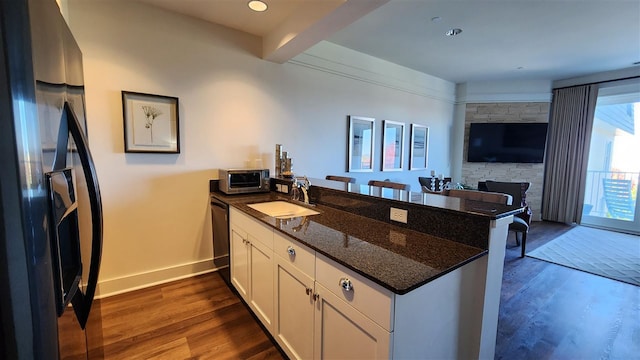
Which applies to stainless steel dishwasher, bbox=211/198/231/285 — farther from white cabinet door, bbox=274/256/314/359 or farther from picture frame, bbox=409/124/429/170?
picture frame, bbox=409/124/429/170

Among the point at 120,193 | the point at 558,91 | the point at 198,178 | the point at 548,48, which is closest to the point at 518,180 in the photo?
the point at 558,91

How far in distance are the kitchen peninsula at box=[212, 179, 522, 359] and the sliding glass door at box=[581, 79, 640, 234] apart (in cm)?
580

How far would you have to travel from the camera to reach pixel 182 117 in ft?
8.88

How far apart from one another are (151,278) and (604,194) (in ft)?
25.1

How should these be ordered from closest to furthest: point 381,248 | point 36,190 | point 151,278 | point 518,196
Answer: point 36,190 < point 381,248 < point 151,278 < point 518,196

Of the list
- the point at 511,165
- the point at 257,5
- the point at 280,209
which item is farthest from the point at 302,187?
the point at 511,165

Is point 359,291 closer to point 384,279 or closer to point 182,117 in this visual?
point 384,279

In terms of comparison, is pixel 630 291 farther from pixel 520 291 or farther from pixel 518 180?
pixel 518 180

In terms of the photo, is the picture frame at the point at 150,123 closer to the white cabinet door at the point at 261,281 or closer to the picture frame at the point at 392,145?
the white cabinet door at the point at 261,281

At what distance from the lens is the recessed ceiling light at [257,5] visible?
95.0 inches

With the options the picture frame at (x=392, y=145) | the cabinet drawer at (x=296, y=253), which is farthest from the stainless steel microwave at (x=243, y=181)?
the picture frame at (x=392, y=145)

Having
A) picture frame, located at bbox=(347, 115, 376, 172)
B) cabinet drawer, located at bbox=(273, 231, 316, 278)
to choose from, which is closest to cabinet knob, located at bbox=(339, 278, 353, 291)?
cabinet drawer, located at bbox=(273, 231, 316, 278)

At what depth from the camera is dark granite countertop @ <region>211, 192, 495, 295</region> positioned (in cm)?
104

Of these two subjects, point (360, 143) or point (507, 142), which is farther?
point (507, 142)
